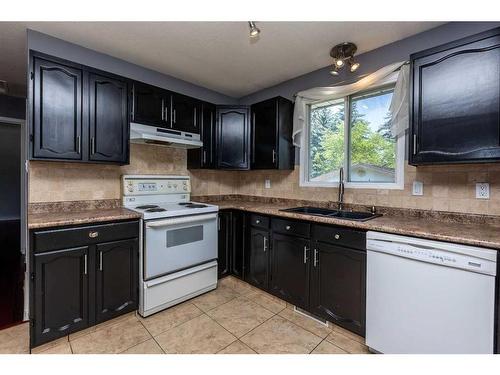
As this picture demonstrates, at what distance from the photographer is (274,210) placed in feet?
7.59

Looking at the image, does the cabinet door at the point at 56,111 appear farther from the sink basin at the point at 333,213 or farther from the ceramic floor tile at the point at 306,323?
the ceramic floor tile at the point at 306,323

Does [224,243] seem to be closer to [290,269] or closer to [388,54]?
[290,269]

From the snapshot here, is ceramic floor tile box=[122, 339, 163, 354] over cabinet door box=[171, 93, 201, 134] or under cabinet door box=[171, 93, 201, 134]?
under

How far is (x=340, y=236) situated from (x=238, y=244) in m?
1.24

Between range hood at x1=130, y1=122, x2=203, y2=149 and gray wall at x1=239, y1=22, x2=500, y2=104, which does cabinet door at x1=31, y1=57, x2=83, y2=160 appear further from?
gray wall at x1=239, y1=22, x2=500, y2=104

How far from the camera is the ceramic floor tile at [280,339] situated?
1.69 m

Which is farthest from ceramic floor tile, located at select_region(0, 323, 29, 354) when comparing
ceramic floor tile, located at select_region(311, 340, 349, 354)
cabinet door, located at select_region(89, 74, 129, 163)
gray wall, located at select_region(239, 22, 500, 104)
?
gray wall, located at select_region(239, 22, 500, 104)

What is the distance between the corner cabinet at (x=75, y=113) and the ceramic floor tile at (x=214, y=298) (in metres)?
1.54

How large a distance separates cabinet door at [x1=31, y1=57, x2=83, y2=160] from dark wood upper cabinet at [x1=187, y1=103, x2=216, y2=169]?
1207 mm

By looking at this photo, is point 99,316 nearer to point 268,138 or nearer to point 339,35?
point 268,138

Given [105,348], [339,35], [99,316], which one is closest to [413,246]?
[339,35]

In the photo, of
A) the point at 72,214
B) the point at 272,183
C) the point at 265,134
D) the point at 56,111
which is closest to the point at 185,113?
the point at 265,134

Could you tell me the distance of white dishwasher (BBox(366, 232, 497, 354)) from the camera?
1223 mm

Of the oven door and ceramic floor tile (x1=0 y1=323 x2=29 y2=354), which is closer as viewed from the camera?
ceramic floor tile (x1=0 y1=323 x2=29 y2=354)
